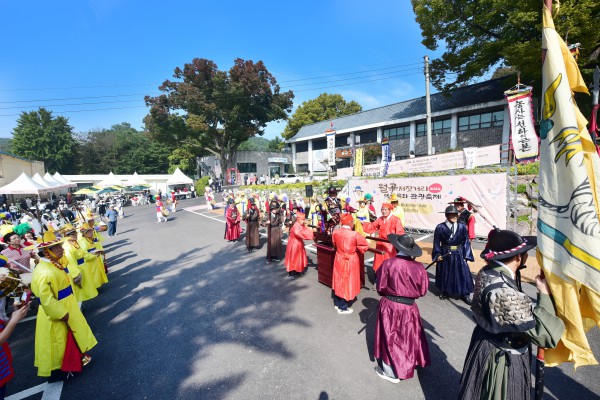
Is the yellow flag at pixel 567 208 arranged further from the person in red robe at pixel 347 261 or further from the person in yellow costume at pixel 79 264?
the person in yellow costume at pixel 79 264

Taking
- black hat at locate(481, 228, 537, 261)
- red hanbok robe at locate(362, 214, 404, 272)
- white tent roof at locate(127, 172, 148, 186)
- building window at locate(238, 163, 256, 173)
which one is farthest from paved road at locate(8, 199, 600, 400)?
building window at locate(238, 163, 256, 173)

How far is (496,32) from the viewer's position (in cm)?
1609

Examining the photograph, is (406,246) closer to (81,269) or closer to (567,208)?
(567,208)

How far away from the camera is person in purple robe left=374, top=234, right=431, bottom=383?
2947mm

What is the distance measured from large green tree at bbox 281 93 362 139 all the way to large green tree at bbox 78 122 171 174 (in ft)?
82.4

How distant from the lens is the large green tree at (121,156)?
156ft

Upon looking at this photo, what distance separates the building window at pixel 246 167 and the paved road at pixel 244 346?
1344 inches

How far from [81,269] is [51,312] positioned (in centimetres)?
277

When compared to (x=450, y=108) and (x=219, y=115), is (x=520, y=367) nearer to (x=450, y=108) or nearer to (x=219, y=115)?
(x=450, y=108)

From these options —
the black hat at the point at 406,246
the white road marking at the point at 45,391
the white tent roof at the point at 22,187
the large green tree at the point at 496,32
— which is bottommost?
the white road marking at the point at 45,391

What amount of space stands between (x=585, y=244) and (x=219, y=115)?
34610 mm

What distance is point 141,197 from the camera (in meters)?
29.6

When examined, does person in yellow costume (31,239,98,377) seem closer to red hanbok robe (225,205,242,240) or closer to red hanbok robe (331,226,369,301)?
red hanbok robe (331,226,369,301)

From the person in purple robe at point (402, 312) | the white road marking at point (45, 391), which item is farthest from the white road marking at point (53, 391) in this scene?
the person in purple robe at point (402, 312)
